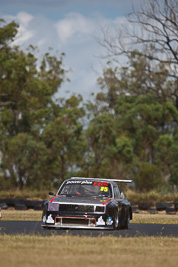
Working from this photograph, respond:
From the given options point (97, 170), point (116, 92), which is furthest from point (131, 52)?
A: point (116, 92)

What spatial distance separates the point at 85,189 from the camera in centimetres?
1816

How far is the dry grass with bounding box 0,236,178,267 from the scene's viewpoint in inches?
367

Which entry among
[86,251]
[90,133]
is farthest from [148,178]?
[86,251]

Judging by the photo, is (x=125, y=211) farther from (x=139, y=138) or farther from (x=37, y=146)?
(x=139, y=138)

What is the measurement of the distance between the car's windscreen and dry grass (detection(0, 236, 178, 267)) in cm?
390

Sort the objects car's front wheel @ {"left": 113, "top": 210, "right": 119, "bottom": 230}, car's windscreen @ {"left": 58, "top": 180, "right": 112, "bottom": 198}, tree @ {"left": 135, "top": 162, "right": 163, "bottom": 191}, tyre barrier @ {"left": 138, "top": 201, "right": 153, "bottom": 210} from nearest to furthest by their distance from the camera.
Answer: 1. car's front wheel @ {"left": 113, "top": 210, "right": 119, "bottom": 230}
2. car's windscreen @ {"left": 58, "top": 180, "right": 112, "bottom": 198}
3. tyre barrier @ {"left": 138, "top": 201, "right": 153, "bottom": 210}
4. tree @ {"left": 135, "top": 162, "right": 163, "bottom": 191}

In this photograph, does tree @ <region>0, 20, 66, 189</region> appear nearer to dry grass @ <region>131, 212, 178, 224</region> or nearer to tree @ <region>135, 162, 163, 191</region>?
tree @ <region>135, 162, 163, 191</region>

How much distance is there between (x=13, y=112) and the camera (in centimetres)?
7006

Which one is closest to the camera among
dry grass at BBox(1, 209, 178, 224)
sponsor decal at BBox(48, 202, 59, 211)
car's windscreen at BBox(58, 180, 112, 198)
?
sponsor decal at BBox(48, 202, 59, 211)

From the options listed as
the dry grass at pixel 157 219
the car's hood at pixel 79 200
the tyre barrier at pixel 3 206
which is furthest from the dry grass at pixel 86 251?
→ the tyre barrier at pixel 3 206

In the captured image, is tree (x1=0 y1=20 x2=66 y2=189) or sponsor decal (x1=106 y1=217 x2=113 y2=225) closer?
sponsor decal (x1=106 y1=217 x2=113 y2=225)

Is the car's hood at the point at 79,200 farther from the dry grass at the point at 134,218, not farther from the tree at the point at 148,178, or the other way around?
the tree at the point at 148,178

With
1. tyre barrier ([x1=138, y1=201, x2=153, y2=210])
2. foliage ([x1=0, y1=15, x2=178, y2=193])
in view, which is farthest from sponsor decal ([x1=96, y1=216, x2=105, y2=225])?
foliage ([x1=0, y1=15, x2=178, y2=193])

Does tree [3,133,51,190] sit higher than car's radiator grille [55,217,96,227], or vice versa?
tree [3,133,51,190]
